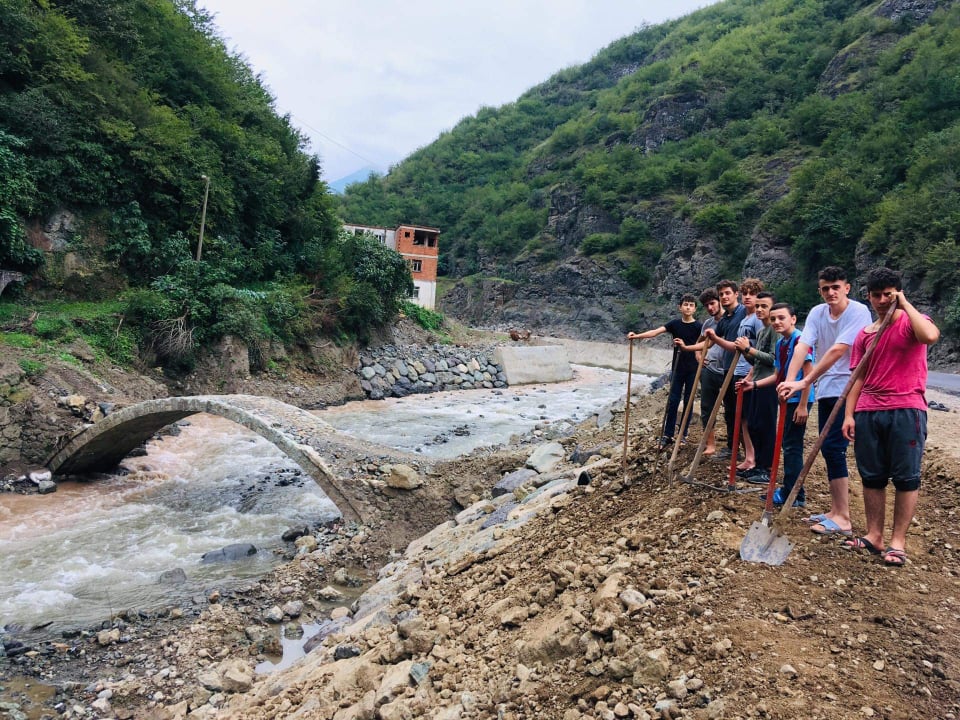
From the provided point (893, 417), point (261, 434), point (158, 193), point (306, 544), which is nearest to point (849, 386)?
point (893, 417)

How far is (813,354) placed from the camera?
4.72 meters

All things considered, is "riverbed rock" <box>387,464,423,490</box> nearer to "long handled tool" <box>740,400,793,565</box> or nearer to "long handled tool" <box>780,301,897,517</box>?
"long handled tool" <box>740,400,793,565</box>

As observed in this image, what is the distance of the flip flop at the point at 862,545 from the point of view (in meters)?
3.67

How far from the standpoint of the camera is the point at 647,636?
3.21 meters

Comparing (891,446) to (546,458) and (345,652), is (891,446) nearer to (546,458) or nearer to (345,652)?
(345,652)

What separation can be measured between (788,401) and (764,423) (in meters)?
0.34

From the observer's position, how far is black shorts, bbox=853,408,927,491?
367 centimetres

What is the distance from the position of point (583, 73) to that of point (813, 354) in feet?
323

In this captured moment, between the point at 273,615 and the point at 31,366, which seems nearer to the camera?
the point at 273,615

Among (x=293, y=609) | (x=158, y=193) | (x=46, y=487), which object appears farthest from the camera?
(x=158, y=193)

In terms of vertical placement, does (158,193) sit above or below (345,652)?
above

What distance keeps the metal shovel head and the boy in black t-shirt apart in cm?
222

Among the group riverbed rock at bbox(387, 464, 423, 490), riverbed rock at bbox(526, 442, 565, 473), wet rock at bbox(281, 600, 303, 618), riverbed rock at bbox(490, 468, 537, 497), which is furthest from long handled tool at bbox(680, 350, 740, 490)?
riverbed rock at bbox(387, 464, 423, 490)

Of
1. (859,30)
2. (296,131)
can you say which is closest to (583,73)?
(859,30)
